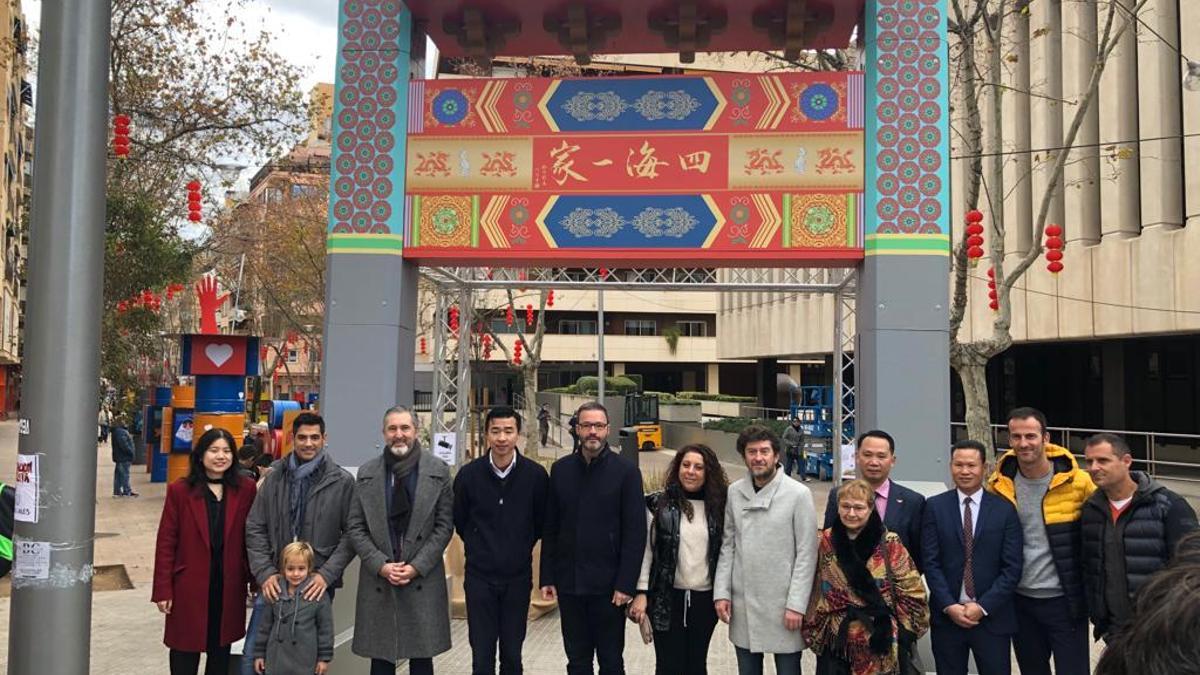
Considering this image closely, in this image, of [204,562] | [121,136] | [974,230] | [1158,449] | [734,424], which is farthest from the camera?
[734,424]

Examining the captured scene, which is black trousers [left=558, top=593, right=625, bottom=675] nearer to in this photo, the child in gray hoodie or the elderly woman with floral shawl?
the elderly woman with floral shawl

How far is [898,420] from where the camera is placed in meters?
6.12

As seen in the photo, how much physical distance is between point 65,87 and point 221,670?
2.94 metres

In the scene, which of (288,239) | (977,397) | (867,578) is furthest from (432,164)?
(288,239)

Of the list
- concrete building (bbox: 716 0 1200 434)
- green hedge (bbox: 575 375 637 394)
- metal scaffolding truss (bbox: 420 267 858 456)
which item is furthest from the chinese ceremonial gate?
green hedge (bbox: 575 375 637 394)

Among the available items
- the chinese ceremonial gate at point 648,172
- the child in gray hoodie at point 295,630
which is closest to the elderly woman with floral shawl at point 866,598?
the chinese ceremonial gate at point 648,172

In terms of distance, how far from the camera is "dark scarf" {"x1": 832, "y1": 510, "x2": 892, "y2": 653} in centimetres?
445

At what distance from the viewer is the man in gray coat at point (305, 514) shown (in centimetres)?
487

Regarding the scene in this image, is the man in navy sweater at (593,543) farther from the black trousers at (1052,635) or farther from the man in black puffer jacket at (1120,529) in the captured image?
the man in black puffer jacket at (1120,529)

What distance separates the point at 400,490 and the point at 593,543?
1050 millimetres

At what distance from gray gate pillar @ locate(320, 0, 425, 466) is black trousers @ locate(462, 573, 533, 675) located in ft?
5.81

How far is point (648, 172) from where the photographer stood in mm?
6445

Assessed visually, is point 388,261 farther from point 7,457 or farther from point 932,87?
point 7,457

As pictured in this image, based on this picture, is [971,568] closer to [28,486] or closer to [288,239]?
[28,486]
